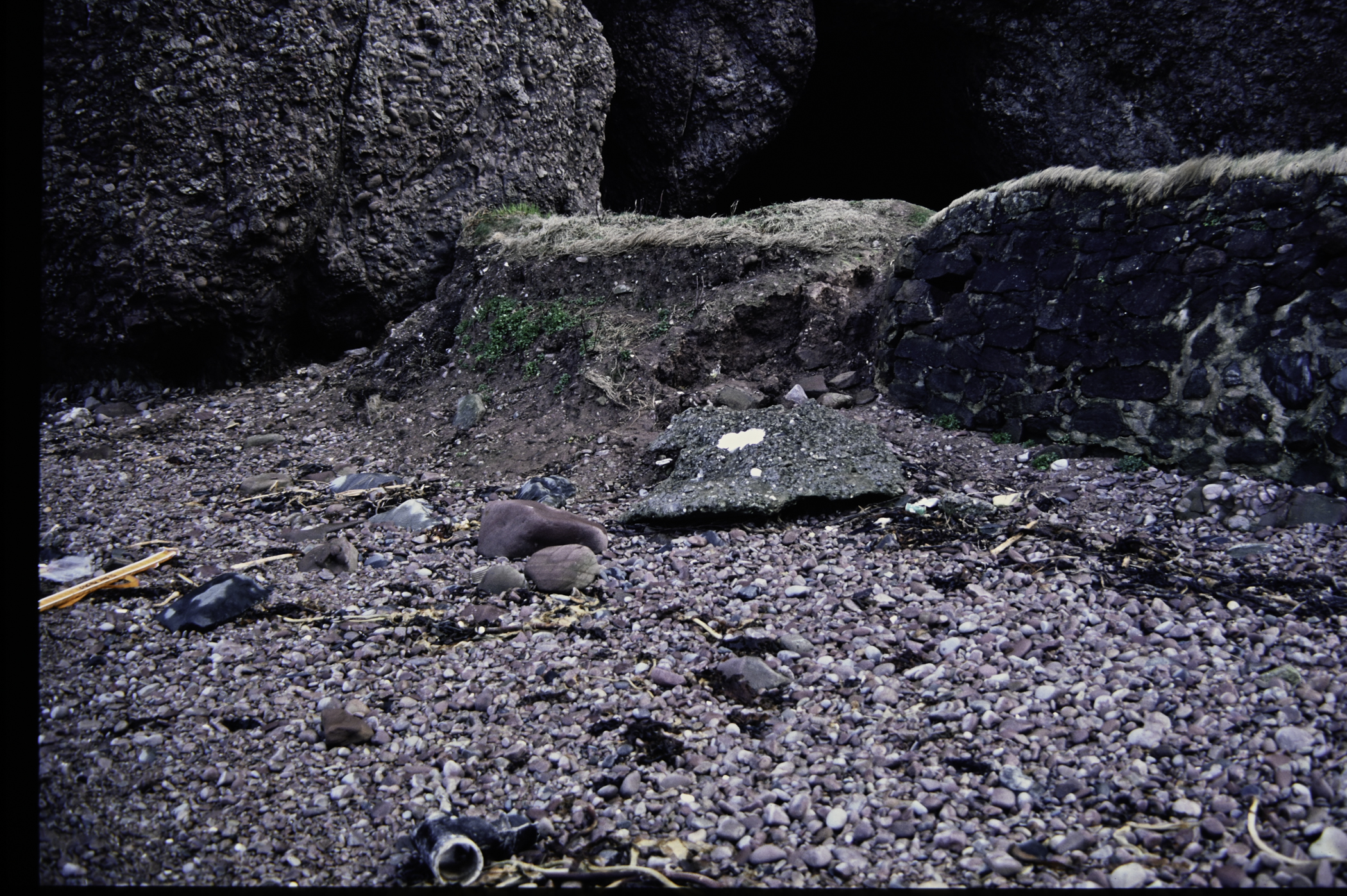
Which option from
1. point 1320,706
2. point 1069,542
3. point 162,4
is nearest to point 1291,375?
point 1069,542

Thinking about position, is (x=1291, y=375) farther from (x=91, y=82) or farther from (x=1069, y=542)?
(x=91, y=82)

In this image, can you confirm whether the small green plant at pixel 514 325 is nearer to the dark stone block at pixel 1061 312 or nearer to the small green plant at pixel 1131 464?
the dark stone block at pixel 1061 312

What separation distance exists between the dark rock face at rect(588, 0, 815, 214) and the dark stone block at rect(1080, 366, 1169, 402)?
244 inches

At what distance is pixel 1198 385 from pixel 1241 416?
9.9 inches

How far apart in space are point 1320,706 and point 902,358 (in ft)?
11.0

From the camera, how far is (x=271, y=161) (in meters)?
6.27

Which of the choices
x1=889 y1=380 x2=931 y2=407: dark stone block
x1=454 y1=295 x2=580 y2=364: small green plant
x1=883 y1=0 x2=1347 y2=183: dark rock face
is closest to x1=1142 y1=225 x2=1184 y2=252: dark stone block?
x1=889 y1=380 x2=931 y2=407: dark stone block

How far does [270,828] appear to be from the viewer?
210 cm

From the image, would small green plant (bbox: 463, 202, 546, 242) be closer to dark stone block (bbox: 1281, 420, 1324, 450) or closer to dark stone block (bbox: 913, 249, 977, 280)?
dark stone block (bbox: 913, 249, 977, 280)

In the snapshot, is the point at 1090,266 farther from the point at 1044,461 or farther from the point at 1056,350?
the point at 1044,461

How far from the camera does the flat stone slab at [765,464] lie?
13.5 feet

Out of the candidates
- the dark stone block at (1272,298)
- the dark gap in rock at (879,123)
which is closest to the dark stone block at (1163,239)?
the dark stone block at (1272,298)

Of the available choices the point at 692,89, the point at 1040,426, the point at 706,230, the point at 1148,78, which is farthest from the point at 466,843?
the point at 1148,78

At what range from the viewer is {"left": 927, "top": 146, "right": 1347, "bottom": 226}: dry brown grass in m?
3.82
